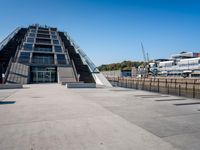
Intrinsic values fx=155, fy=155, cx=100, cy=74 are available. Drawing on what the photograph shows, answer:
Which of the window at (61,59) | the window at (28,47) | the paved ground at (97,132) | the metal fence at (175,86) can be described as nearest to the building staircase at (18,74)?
the window at (61,59)

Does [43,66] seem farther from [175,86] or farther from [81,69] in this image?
[175,86]

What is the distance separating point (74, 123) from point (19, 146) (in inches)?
79.1

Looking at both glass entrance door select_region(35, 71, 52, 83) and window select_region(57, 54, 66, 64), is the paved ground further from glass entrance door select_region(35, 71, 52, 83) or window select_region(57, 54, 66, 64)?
window select_region(57, 54, 66, 64)

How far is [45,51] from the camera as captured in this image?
31.0 m

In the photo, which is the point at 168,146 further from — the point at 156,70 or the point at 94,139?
the point at 156,70

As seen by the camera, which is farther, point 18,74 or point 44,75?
point 44,75

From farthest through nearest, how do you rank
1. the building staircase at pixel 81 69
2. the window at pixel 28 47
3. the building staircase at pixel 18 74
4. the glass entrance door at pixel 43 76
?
the window at pixel 28 47, the glass entrance door at pixel 43 76, the building staircase at pixel 81 69, the building staircase at pixel 18 74

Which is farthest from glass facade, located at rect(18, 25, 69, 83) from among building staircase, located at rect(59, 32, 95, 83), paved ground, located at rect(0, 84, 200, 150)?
paved ground, located at rect(0, 84, 200, 150)

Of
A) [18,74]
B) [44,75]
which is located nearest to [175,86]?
[44,75]

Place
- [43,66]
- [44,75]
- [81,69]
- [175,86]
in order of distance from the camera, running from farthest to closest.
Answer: [175,86], [44,75], [81,69], [43,66]

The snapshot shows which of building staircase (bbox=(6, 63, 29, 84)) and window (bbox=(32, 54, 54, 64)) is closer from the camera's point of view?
building staircase (bbox=(6, 63, 29, 84))

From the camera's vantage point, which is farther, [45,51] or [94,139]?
[45,51]

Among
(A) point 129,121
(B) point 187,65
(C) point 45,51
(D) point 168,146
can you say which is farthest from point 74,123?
(B) point 187,65

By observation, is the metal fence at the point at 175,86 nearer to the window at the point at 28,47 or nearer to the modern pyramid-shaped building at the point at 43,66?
the modern pyramid-shaped building at the point at 43,66
